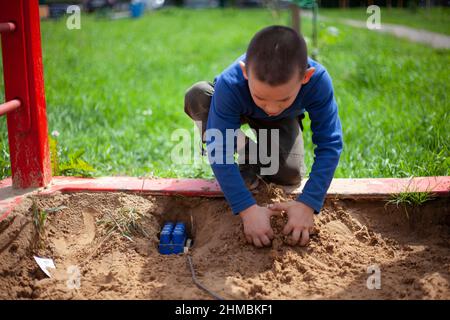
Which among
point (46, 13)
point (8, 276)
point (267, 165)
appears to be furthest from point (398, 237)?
point (46, 13)

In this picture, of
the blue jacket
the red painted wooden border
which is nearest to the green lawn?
the red painted wooden border

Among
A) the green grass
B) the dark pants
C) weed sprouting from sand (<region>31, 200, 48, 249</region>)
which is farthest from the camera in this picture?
the green grass

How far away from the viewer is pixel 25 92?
2.37 metres

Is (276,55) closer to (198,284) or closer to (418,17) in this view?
(198,284)

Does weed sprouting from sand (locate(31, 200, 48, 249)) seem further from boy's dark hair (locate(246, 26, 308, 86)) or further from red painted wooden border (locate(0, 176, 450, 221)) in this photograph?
boy's dark hair (locate(246, 26, 308, 86))

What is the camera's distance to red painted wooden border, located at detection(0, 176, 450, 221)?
234cm

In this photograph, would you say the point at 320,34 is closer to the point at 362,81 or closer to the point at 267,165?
the point at 362,81

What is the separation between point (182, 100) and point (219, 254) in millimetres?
3003

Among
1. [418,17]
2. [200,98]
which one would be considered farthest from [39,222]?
[418,17]

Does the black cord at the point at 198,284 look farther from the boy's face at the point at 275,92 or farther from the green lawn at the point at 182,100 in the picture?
the green lawn at the point at 182,100

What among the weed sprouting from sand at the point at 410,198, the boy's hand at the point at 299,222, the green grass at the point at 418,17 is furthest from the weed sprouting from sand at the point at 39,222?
the green grass at the point at 418,17

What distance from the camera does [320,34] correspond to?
17.9 ft

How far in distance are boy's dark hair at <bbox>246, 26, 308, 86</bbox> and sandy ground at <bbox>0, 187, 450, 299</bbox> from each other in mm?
683
